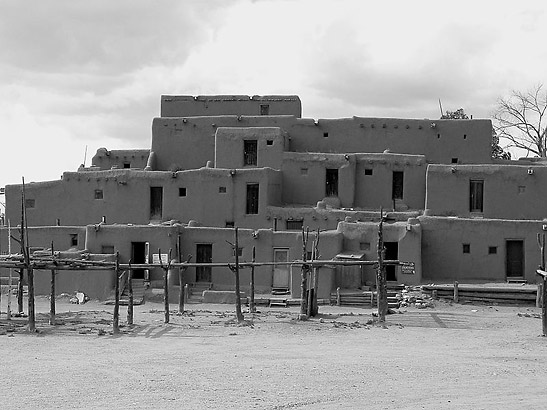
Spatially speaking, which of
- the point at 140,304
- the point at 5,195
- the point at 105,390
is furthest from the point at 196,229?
the point at 105,390

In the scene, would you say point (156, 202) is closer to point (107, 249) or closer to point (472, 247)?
point (107, 249)

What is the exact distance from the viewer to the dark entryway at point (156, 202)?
35.8 m

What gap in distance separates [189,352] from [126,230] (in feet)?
47.9

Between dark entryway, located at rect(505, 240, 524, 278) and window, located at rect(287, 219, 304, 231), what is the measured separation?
8.40 meters

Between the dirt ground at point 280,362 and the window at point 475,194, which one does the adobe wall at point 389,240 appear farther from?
the dirt ground at point 280,362

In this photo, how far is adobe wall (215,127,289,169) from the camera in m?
A: 36.7

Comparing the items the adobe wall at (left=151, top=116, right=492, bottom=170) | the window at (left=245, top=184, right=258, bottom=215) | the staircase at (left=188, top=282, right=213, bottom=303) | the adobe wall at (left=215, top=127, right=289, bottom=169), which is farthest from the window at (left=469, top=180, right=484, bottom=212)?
the staircase at (left=188, top=282, right=213, bottom=303)

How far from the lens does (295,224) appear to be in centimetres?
3391

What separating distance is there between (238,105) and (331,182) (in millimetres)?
6959

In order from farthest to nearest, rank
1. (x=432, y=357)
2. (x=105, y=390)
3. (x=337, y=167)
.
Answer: (x=337, y=167), (x=432, y=357), (x=105, y=390)

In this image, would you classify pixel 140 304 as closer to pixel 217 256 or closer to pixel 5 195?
pixel 217 256

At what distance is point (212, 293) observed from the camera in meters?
31.7

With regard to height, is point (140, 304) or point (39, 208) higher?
point (39, 208)

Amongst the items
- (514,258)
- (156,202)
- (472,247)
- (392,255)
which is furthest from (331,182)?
(514,258)
